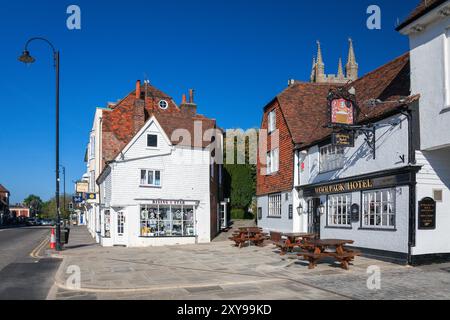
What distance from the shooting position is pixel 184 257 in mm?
18172

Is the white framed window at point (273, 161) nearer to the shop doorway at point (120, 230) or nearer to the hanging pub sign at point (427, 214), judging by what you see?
the shop doorway at point (120, 230)

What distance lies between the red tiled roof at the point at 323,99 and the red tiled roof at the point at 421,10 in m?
2.37

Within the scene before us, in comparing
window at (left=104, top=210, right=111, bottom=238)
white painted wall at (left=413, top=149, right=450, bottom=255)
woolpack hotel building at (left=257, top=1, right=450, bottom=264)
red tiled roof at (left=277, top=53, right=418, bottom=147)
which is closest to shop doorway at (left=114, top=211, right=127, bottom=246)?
window at (left=104, top=210, right=111, bottom=238)

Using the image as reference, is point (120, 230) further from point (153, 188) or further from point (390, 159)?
point (390, 159)

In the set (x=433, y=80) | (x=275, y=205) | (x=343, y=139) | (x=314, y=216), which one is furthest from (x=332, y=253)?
(x=275, y=205)

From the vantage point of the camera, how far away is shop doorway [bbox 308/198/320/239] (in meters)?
20.0

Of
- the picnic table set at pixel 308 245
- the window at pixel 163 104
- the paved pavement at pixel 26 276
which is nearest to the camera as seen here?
the paved pavement at pixel 26 276

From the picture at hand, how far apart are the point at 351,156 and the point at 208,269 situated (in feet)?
24.5

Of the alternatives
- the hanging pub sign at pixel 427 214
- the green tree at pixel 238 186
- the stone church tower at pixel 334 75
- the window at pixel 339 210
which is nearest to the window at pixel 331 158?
the window at pixel 339 210

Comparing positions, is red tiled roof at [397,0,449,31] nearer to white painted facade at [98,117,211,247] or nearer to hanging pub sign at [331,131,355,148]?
hanging pub sign at [331,131,355,148]

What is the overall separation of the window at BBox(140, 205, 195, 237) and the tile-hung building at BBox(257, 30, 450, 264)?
227 inches

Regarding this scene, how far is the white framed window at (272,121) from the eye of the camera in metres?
24.9
